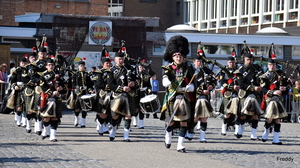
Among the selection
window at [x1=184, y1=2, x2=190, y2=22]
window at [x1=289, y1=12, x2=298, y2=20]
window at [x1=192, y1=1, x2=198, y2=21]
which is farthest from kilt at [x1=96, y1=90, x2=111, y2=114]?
window at [x1=184, y1=2, x2=190, y2=22]

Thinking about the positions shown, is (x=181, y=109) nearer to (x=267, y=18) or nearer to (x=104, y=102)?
(x=104, y=102)

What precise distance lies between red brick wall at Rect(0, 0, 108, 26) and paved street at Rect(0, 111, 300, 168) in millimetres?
30955

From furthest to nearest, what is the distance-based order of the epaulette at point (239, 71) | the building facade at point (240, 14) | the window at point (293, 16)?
the building facade at point (240, 14)
the window at point (293, 16)
the epaulette at point (239, 71)

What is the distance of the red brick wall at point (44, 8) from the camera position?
46.0 metres

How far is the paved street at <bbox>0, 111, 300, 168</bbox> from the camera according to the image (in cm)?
1038

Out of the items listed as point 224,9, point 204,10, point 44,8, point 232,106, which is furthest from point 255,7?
point 232,106

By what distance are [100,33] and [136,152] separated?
20.0 metres

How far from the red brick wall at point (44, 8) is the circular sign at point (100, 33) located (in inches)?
629

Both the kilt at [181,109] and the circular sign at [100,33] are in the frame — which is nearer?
the kilt at [181,109]

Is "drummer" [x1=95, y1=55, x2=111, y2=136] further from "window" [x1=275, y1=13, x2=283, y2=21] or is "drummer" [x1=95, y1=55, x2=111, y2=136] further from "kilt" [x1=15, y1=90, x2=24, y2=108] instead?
"window" [x1=275, y1=13, x2=283, y2=21]

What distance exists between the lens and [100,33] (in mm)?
31359

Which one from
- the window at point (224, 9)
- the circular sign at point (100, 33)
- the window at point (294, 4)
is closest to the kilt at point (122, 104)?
the circular sign at point (100, 33)

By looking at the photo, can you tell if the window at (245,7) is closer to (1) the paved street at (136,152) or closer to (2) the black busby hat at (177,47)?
(1) the paved street at (136,152)

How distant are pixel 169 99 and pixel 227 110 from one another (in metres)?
3.76
